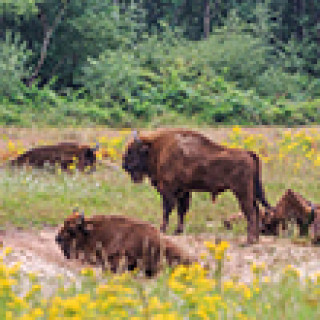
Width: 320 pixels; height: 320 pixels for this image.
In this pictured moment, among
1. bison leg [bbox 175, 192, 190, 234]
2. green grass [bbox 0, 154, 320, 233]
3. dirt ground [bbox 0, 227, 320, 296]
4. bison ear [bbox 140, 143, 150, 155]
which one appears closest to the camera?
dirt ground [bbox 0, 227, 320, 296]

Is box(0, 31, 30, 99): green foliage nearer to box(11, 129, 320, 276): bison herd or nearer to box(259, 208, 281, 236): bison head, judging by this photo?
box(11, 129, 320, 276): bison herd

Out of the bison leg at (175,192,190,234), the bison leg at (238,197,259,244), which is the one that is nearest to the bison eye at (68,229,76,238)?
the bison leg at (175,192,190,234)

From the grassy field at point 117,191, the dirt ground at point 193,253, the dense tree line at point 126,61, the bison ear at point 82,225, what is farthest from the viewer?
the dense tree line at point 126,61

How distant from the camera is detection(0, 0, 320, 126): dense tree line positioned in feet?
81.0

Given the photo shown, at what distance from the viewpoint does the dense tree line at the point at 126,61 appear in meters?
24.7

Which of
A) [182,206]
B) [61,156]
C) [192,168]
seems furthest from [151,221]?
[61,156]

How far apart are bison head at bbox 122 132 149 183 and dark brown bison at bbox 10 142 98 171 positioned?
168 inches

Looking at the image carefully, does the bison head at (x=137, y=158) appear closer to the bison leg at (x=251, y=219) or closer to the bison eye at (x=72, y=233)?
the bison leg at (x=251, y=219)

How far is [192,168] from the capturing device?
9188mm

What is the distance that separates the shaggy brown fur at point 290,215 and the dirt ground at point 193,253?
1.12ft

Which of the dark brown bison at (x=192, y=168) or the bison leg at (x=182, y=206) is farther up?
the dark brown bison at (x=192, y=168)

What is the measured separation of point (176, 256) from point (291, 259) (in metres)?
1.34

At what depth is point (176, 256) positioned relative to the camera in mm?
7297

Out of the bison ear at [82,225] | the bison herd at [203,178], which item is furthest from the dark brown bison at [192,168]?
the bison ear at [82,225]
